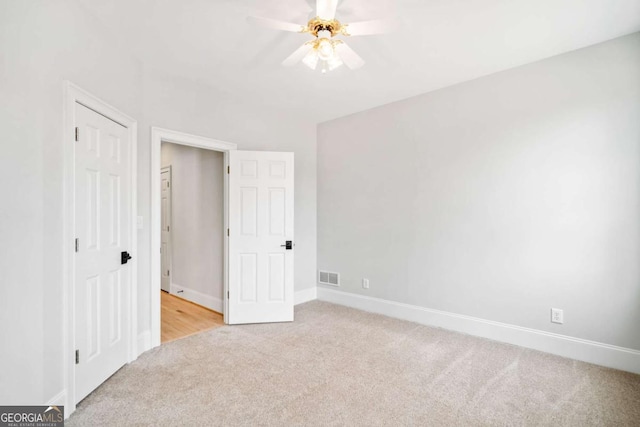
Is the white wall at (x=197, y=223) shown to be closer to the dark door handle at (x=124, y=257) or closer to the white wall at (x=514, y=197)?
the dark door handle at (x=124, y=257)

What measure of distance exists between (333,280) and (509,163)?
2706 mm

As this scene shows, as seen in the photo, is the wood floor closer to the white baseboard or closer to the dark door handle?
the dark door handle

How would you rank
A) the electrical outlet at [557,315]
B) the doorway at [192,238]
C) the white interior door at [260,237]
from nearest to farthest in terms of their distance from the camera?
the electrical outlet at [557,315] → the white interior door at [260,237] → the doorway at [192,238]

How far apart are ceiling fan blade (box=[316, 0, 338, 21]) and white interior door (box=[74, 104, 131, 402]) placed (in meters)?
1.75

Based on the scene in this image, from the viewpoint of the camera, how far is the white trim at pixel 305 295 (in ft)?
14.4

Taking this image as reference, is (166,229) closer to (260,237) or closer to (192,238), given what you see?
(192,238)

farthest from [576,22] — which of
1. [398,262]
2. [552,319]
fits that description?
[398,262]

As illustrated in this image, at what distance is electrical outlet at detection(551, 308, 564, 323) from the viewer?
109 inches

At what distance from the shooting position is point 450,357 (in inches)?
108

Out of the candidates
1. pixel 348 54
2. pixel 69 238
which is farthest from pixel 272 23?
pixel 69 238

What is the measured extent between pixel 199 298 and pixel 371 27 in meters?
3.98

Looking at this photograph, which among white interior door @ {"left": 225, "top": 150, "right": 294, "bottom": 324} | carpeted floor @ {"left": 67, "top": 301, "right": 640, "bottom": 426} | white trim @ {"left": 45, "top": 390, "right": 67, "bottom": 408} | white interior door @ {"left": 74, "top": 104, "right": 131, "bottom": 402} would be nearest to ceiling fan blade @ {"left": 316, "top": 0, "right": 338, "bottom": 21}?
white interior door @ {"left": 74, "top": 104, "right": 131, "bottom": 402}

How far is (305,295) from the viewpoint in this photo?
4.54 metres

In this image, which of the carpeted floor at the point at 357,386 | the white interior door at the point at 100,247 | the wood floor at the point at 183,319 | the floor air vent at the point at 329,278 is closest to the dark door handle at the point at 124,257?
the white interior door at the point at 100,247
